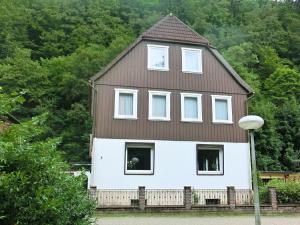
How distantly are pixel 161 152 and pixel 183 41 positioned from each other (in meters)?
6.91

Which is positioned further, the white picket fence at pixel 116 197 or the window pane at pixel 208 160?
the window pane at pixel 208 160

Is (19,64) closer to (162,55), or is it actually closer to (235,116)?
(162,55)

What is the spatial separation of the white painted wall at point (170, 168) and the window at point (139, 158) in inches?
13.3

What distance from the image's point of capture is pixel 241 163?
21609 mm

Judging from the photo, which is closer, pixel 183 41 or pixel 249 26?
pixel 183 41

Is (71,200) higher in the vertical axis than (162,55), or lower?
lower

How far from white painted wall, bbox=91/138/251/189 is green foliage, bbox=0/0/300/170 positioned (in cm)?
1271

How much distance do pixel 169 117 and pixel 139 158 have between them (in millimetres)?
2803

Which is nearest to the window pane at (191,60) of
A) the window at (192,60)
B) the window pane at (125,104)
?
the window at (192,60)

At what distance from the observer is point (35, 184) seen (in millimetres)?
6035

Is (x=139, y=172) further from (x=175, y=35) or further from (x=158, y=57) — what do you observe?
(x=175, y=35)

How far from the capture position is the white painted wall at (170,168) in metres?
19.8

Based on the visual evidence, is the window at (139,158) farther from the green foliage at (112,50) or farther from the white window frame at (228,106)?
the green foliage at (112,50)

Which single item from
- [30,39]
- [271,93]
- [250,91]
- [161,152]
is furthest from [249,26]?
[161,152]
